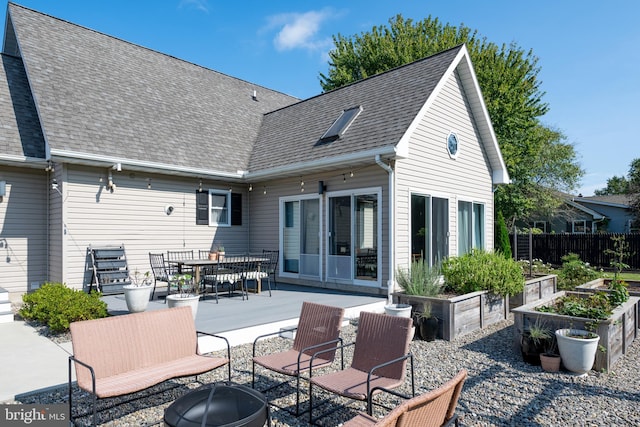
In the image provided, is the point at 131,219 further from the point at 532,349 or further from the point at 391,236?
the point at 532,349

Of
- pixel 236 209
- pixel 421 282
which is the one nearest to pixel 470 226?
pixel 421 282

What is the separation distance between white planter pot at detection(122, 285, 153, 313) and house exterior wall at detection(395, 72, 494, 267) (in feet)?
15.9

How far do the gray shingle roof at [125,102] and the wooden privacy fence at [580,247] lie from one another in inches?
570

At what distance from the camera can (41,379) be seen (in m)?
4.28

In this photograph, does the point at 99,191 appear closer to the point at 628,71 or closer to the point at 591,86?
the point at 591,86

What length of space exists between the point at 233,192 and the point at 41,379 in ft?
24.1

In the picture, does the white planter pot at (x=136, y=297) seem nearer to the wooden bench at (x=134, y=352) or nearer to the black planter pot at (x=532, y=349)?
the wooden bench at (x=134, y=352)

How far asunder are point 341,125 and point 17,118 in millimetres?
7174

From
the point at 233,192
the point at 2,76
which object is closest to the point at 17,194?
the point at 2,76

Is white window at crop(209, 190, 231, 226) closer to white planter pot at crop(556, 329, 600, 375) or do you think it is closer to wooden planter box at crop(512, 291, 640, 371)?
wooden planter box at crop(512, 291, 640, 371)

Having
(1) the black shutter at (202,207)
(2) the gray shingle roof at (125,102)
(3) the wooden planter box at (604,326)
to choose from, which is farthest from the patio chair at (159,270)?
(3) the wooden planter box at (604,326)

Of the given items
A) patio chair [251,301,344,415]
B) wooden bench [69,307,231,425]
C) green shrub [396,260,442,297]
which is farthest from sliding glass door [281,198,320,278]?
wooden bench [69,307,231,425]

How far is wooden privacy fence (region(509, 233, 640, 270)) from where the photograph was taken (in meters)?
17.4

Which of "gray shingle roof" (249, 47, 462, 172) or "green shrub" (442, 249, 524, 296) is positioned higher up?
"gray shingle roof" (249, 47, 462, 172)
